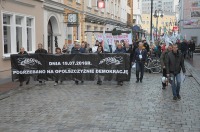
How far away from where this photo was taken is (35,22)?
19.1 metres

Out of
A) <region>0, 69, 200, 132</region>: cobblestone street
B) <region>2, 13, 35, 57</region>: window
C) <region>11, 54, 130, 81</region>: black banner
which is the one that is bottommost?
<region>0, 69, 200, 132</region>: cobblestone street

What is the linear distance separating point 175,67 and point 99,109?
9.11 ft

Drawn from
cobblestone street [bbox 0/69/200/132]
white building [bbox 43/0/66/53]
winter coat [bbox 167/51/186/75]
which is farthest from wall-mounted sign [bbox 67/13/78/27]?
winter coat [bbox 167/51/186/75]

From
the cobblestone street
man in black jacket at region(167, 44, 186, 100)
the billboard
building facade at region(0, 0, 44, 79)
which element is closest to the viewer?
the cobblestone street

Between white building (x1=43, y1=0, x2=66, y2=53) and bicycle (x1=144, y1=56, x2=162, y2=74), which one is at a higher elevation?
white building (x1=43, y1=0, x2=66, y2=53)

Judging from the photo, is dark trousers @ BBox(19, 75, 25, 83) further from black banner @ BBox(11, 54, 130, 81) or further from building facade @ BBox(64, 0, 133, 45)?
building facade @ BBox(64, 0, 133, 45)

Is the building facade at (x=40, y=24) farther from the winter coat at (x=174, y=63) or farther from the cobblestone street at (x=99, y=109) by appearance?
the winter coat at (x=174, y=63)

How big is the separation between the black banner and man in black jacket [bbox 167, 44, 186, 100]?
3.20 meters

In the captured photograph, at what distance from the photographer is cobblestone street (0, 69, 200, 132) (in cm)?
709

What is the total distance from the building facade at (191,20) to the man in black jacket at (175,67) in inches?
1901

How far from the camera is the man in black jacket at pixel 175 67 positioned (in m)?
10.1

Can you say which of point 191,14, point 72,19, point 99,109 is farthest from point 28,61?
point 191,14

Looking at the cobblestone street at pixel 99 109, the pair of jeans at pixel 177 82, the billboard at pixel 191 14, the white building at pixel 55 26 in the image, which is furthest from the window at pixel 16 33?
the billboard at pixel 191 14

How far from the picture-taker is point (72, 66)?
526 inches
